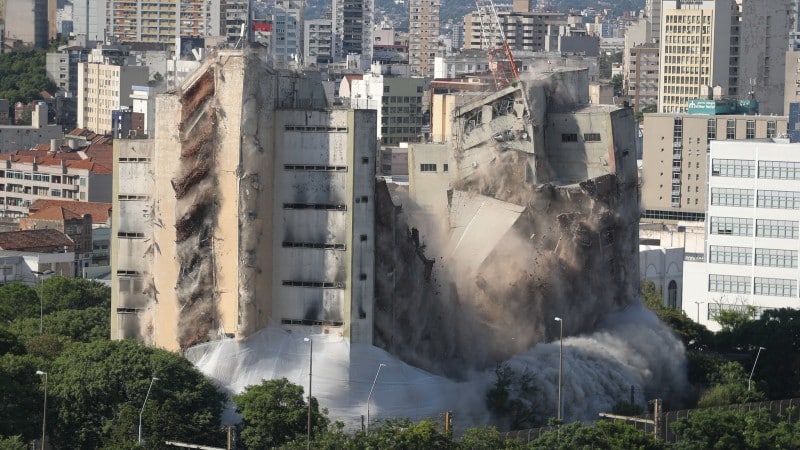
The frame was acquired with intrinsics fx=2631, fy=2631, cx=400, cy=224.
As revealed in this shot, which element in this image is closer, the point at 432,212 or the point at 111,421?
the point at 111,421

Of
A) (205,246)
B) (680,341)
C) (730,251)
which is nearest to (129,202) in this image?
(205,246)

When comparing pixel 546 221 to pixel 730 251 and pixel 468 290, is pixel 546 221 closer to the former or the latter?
pixel 468 290

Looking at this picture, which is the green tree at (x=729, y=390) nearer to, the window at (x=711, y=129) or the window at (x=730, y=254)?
the window at (x=730, y=254)

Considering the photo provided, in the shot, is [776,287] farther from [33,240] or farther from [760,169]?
[33,240]

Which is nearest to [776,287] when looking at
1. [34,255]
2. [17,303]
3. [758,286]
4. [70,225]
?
[758,286]

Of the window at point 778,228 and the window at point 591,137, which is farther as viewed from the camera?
the window at point 778,228

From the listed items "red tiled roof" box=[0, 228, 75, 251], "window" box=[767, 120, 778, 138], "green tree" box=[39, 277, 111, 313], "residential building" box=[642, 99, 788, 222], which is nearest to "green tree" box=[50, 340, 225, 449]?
"green tree" box=[39, 277, 111, 313]

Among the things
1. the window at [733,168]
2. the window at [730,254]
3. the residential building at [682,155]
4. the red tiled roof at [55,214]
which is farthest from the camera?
the residential building at [682,155]

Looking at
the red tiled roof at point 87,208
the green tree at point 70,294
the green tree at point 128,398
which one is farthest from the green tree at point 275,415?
the red tiled roof at point 87,208
